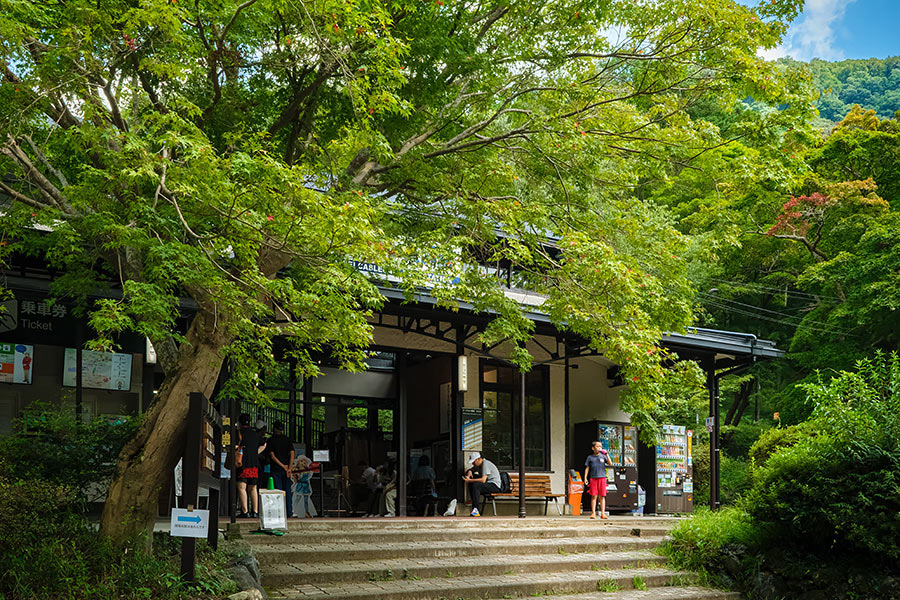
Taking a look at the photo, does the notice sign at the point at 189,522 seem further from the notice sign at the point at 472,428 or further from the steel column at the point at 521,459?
the notice sign at the point at 472,428

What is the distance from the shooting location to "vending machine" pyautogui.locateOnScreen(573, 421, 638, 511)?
1859 cm

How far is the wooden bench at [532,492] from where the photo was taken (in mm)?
16922

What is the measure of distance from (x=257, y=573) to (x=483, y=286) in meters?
4.41

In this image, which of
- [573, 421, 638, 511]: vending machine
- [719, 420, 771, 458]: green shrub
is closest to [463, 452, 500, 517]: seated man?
[573, 421, 638, 511]: vending machine

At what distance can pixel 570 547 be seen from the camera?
524 inches

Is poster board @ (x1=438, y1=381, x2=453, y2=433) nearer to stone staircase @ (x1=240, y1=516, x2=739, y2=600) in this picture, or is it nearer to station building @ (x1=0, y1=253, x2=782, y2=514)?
station building @ (x1=0, y1=253, x2=782, y2=514)

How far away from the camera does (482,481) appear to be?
16344 mm

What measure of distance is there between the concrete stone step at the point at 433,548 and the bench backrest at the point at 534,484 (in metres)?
3.56

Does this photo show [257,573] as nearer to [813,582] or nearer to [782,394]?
[813,582]

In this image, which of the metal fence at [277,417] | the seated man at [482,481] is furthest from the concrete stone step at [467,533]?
the metal fence at [277,417]

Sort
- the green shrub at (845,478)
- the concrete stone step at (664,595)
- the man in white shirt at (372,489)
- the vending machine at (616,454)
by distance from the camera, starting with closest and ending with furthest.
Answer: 1. the green shrub at (845,478)
2. the concrete stone step at (664,595)
3. the man in white shirt at (372,489)
4. the vending machine at (616,454)

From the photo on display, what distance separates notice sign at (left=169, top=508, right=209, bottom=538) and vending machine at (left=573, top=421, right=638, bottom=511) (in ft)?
38.7

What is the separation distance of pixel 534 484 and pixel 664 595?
6.55 m

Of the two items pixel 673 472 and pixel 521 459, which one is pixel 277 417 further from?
pixel 673 472
